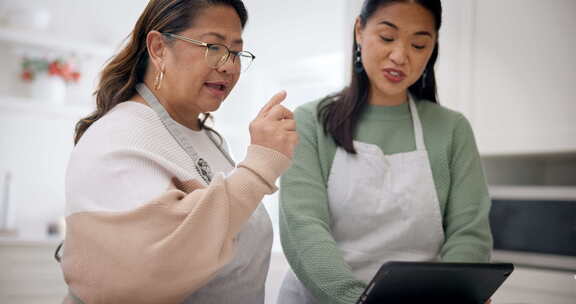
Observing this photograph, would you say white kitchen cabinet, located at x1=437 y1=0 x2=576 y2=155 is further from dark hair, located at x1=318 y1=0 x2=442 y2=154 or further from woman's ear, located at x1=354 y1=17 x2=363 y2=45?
woman's ear, located at x1=354 y1=17 x2=363 y2=45

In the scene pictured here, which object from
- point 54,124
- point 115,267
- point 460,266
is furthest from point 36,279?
point 460,266

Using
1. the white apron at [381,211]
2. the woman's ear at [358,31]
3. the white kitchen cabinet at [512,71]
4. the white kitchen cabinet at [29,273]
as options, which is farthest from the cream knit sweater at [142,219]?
the white kitchen cabinet at [29,273]

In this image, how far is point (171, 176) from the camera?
91 cm

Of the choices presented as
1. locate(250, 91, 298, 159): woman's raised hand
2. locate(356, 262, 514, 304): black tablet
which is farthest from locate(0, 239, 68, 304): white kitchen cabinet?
locate(356, 262, 514, 304): black tablet

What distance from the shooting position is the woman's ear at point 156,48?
1.03 m

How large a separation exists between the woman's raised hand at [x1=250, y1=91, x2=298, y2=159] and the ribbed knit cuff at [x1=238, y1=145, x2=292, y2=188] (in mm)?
11

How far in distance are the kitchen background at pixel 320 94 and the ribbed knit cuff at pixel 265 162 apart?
28.0 inches

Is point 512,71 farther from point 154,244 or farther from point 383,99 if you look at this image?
point 154,244

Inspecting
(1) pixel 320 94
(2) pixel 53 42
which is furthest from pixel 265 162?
(2) pixel 53 42

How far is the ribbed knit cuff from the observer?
2.88 feet

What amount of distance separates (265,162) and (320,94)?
269cm

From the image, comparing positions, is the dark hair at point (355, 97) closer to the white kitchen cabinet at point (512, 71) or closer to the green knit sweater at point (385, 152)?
the green knit sweater at point (385, 152)

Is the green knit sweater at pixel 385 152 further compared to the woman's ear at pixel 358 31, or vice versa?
the woman's ear at pixel 358 31

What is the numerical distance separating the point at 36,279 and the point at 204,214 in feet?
8.10
